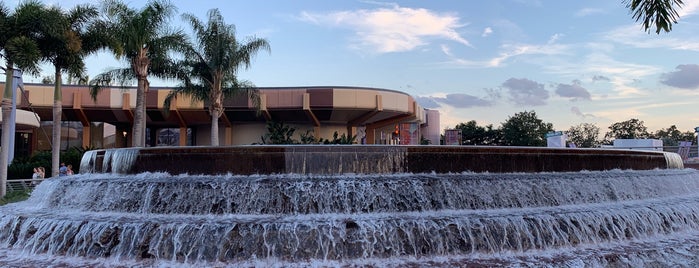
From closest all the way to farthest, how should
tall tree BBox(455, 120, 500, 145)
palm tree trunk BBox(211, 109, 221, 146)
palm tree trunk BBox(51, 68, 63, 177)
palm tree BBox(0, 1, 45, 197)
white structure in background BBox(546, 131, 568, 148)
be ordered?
1. palm tree BBox(0, 1, 45, 197)
2. palm tree trunk BBox(51, 68, 63, 177)
3. palm tree trunk BBox(211, 109, 221, 146)
4. white structure in background BBox(546, 131, 568, 148)
5. tall tree BBox(455, 120, 500, 145)

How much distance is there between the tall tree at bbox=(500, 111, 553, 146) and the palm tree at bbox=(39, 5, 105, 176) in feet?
186

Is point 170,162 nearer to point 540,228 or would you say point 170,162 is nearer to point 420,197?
point 420,197

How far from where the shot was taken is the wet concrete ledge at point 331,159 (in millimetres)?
9375

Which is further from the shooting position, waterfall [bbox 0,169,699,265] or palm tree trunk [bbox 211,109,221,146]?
palm tree trunk [bbox 211,109,221,146]

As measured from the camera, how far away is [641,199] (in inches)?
450

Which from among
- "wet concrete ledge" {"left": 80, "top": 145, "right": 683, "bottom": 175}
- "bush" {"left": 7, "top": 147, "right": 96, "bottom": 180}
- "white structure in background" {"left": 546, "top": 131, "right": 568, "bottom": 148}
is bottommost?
"bush" {"left": 7, "top": 147, "right": 96, "bottom": 180}

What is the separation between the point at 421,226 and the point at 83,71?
17.4 m

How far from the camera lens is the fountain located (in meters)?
7.14

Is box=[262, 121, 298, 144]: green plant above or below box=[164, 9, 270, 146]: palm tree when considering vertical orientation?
below

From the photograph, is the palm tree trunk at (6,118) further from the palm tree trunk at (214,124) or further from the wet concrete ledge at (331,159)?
the palm tree trunk at (214,124)

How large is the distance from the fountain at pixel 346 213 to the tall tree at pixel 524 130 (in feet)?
186

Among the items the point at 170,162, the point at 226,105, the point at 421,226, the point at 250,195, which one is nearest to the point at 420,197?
the point at 421,226

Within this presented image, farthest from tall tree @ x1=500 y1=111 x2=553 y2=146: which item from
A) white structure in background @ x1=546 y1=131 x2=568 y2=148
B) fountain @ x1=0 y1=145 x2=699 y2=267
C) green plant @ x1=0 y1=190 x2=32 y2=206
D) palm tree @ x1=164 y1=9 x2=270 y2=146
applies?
green plant @ x1=0 y1=190 x2=32 y2=206

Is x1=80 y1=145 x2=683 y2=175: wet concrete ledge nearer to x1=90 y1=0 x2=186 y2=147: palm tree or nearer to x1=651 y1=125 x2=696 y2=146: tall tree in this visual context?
x1=90 y1=0 x2=186 y2=147: palm tree
